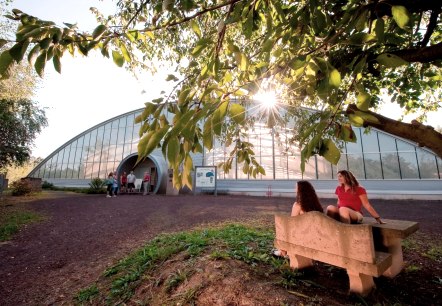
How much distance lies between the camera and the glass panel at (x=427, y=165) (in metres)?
14.3

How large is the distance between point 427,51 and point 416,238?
16.2ft

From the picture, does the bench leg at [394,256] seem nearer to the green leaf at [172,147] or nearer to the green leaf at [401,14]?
the green leaf at [401,14]

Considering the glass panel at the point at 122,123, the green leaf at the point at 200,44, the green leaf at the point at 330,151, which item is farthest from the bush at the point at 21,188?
the green leaf at the point at 330,151

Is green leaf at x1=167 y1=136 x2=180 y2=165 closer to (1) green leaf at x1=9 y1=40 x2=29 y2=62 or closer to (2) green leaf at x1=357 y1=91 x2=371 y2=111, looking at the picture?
(1) green leaf at x1=9 y1=40 x2=29 y2=62

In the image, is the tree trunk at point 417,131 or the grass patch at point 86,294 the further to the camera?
the grass patch at point 86,294

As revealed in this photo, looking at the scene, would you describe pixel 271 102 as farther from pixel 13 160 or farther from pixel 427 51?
pixel 13 160

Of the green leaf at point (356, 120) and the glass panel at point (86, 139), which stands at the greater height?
the glass panel at point (86, 139)

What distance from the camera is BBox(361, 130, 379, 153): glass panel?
15.9m

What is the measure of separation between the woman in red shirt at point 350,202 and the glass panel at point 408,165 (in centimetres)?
1428

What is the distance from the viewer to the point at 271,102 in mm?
1716

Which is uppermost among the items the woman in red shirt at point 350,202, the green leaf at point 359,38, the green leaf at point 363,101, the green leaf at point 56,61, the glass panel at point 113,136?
the glass panel at point 113,136

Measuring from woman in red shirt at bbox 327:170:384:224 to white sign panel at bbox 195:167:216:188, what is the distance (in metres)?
15.0

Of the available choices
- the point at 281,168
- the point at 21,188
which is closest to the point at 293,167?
the point at 281,168

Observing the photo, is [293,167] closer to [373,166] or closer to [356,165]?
[356,165]
